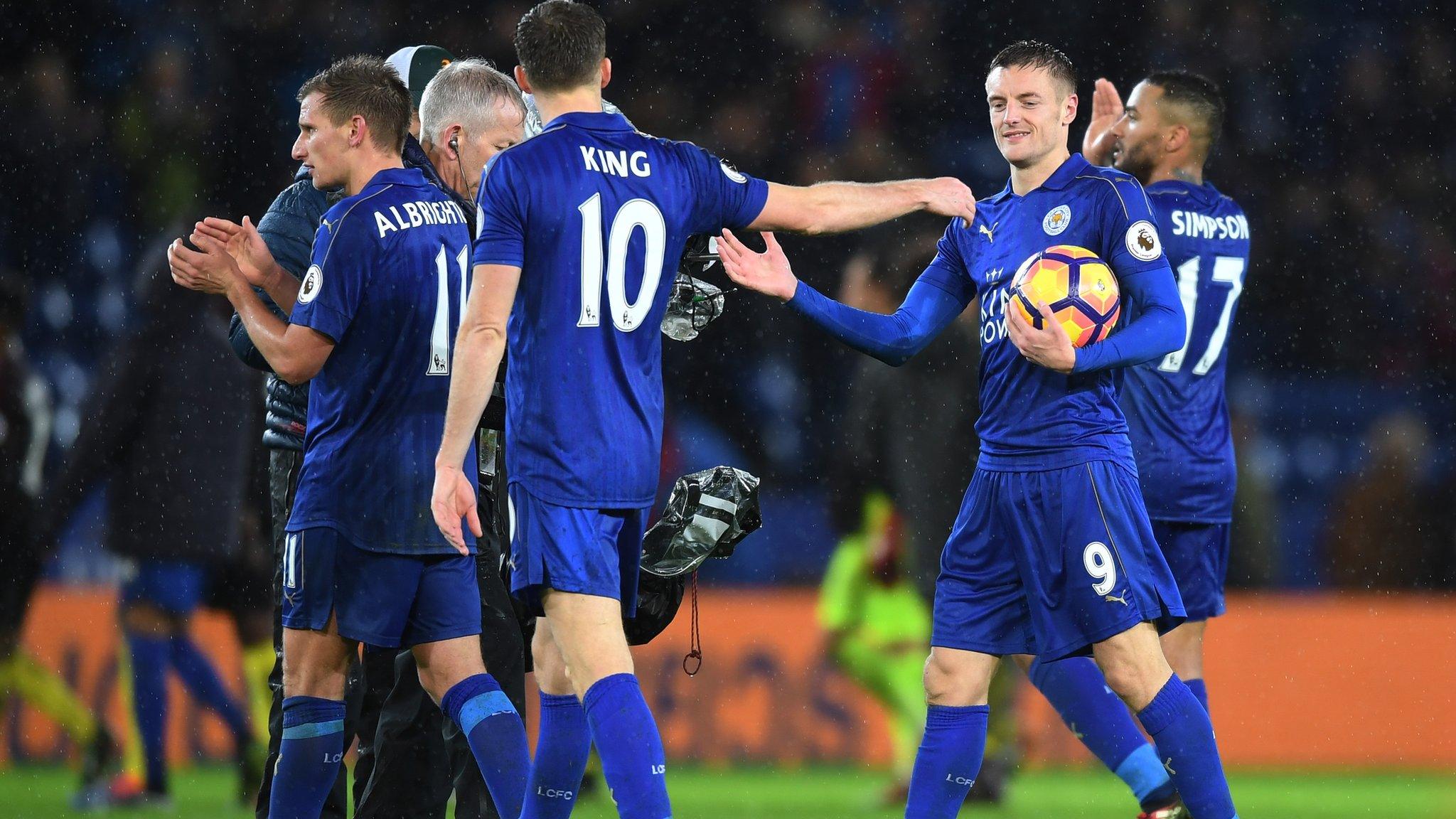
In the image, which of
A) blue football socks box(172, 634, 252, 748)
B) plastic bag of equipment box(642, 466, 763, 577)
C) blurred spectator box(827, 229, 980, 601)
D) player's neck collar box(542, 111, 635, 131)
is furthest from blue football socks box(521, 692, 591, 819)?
blurred spectator box(827, 229, 980, 601)

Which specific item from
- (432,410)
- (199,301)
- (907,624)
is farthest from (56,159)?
(432,410)

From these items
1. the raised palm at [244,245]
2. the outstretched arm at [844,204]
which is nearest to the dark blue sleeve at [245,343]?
the raised palm at [244,245]

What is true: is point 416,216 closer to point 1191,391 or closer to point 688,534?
point 688,534

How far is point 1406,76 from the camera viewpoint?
11.1m

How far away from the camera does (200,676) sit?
6441mm

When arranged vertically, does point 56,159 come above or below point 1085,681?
above

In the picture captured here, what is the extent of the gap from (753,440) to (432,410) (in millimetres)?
5403

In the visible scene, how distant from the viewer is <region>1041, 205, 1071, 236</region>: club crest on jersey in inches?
157

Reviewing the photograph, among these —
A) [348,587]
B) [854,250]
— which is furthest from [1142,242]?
[854,250]

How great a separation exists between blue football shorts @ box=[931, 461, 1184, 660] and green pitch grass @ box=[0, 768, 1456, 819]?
7.61 feet

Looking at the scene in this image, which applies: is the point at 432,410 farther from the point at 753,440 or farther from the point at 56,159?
the point at 56,159

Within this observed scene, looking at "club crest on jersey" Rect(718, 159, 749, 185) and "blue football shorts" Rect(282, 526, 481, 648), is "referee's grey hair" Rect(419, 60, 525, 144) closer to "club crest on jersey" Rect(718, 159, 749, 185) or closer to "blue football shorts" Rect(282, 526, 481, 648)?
"club crest on jersey" Rect(718, 159, 749, 185)

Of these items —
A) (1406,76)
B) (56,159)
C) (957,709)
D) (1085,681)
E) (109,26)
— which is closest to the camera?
(957,709)

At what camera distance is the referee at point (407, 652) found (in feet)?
14.4
